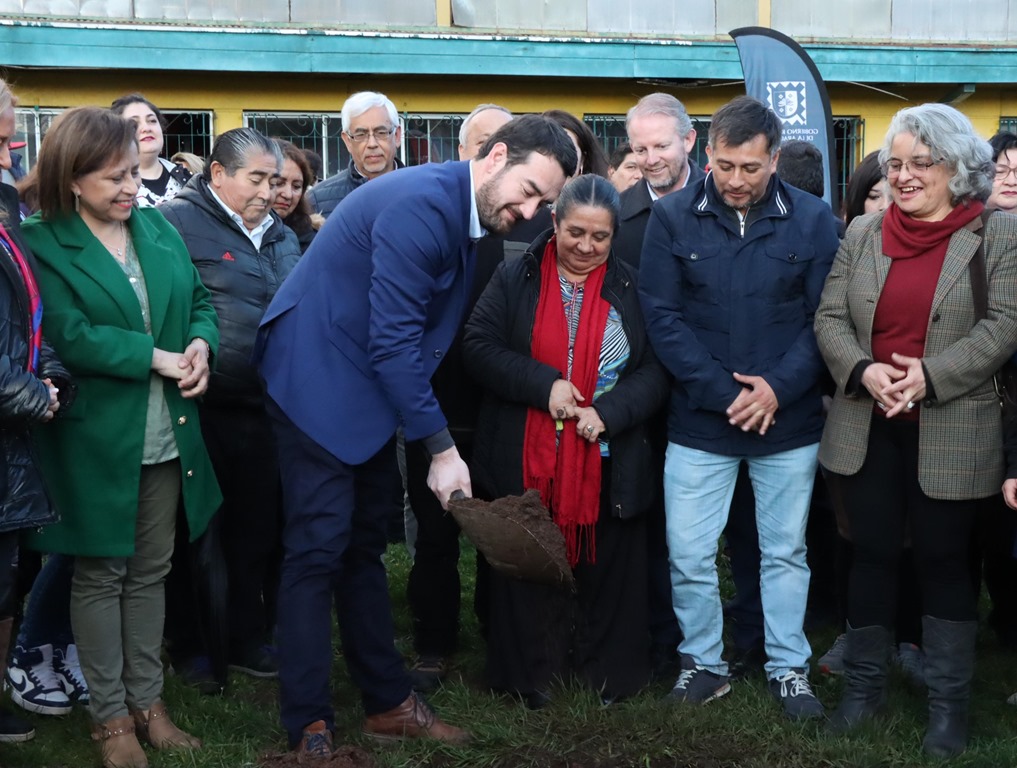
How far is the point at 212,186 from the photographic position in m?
4.86

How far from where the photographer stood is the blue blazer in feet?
12.2

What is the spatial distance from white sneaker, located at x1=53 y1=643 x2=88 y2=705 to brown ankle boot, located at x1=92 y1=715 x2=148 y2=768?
537 mm

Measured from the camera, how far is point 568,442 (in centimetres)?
441

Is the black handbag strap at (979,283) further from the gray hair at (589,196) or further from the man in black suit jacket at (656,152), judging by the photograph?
the man in black suit jacket at (656,152)

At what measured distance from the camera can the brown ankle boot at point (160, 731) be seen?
4074 mm

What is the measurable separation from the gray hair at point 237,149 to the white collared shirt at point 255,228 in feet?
0.37

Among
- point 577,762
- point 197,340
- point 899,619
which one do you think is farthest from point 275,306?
point 899,619

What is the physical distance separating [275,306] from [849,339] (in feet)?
6.13

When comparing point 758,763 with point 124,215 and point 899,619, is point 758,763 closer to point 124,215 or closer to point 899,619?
point 899,619

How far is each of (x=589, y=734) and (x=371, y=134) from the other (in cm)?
338

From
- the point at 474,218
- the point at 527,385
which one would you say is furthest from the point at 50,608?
the point at 474,218

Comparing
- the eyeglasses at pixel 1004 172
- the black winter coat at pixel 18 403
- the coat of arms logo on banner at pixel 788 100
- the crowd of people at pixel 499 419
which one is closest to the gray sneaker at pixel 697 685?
the crowd of people at pixel 499 419

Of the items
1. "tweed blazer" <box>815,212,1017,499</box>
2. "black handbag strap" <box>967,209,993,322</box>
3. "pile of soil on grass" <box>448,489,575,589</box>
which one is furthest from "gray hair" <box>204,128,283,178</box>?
"black handbag strap" <box>967,209,993,322</box>

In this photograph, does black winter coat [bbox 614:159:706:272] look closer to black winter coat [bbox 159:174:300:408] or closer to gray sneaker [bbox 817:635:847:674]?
black winter coat [bbox 159:174:300:408]
